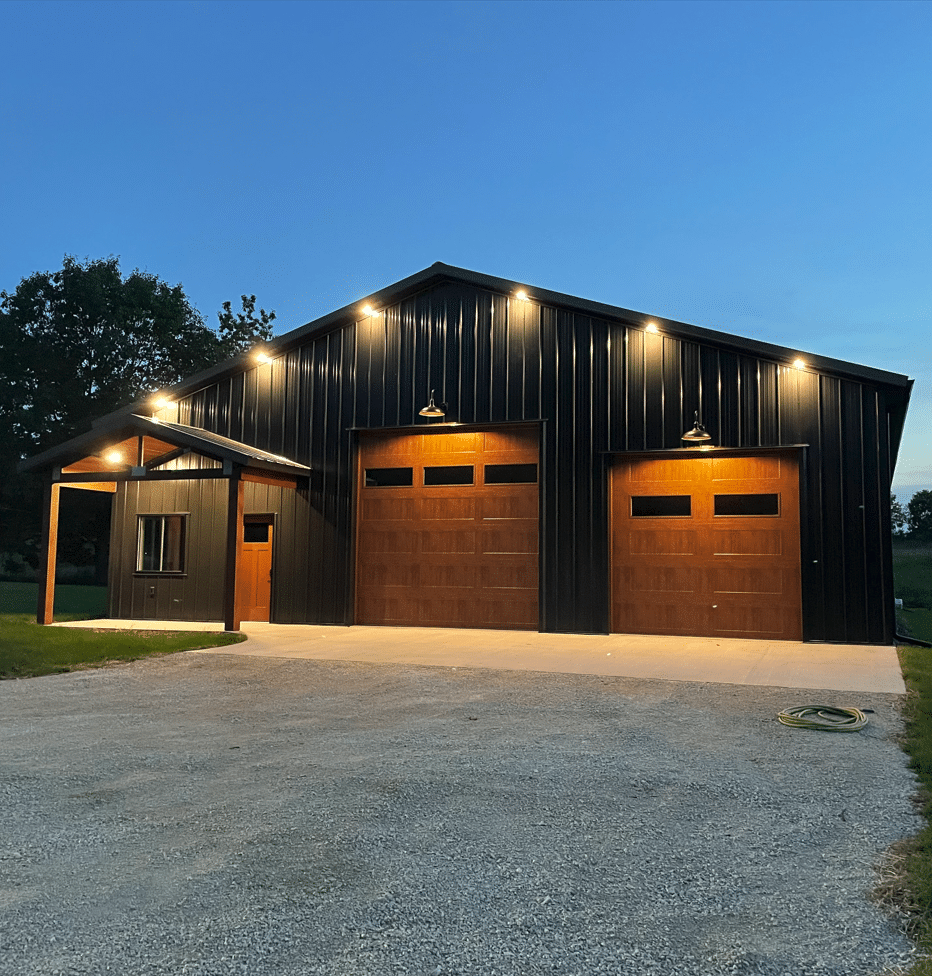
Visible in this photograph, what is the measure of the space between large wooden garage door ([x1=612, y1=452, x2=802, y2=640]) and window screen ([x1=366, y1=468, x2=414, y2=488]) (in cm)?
367

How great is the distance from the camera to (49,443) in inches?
1197

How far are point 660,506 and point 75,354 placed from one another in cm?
2697

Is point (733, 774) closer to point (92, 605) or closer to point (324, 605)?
point (324, 605)

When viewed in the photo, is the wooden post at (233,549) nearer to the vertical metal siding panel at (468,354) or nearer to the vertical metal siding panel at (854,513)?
the vertical metal siding panel at (468,354)

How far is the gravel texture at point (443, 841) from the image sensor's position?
248cm

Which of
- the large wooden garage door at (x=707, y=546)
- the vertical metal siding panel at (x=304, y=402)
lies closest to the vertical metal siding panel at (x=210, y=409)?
the vertical metal siding panel at (x=304, y=402)

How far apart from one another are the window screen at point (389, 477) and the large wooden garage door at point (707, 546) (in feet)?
12.0

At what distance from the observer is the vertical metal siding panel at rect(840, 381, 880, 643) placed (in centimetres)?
1156

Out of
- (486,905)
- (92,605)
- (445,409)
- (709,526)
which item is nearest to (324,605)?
(445,409)

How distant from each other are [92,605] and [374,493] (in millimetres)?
9769

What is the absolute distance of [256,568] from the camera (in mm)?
14969

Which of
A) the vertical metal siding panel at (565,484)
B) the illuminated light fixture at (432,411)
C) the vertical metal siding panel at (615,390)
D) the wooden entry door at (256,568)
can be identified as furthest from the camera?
the wooden entry door at (256,568)

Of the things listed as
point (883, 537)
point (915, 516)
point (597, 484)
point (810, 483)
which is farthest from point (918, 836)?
point (915, 516)

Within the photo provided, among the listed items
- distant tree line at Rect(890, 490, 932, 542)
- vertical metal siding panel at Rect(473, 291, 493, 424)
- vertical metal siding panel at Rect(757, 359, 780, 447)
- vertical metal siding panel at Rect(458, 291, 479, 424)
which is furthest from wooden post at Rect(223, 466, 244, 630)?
distant tree line at Rect(890, 490, 932, 542)
